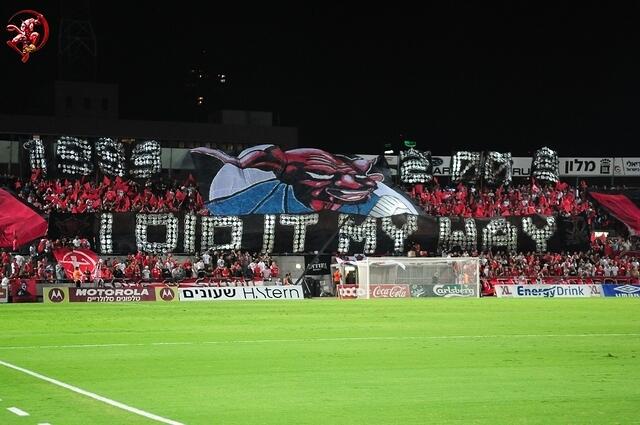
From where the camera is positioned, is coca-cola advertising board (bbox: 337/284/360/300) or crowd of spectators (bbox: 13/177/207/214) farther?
crowd of spectators (bbox: 13/177/207/214)

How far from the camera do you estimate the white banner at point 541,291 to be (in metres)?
54.5

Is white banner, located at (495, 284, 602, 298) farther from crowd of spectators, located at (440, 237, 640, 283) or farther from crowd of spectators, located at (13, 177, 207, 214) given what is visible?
crowd of spectators, located at (13, 177, 207, 214)

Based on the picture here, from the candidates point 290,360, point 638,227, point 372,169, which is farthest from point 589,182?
point 290,360

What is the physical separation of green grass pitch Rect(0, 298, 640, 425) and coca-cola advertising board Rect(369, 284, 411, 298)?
693 inches

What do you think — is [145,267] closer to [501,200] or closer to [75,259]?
[75,259]

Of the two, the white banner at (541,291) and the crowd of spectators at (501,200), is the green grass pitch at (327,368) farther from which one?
the crowd of spectators at (501,200)

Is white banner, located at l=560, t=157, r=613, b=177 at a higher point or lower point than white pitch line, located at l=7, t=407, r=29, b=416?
higher

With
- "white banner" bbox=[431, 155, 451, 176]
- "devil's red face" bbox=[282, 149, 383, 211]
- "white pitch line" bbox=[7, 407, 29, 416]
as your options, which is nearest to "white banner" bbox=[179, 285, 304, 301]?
"devil's red face" bbox=[282, 149, 383, 211]

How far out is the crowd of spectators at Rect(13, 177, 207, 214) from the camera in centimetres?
5528

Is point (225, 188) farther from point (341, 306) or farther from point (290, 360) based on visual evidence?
point (290, 360)

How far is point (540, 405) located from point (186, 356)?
8979 mm

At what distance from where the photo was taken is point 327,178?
63.7 m

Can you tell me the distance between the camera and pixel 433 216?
2419 inches

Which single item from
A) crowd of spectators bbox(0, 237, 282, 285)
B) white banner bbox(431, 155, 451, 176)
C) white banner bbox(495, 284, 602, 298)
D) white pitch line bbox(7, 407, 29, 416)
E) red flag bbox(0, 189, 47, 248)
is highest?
white banner bbox(431, 155, 451, 176)
